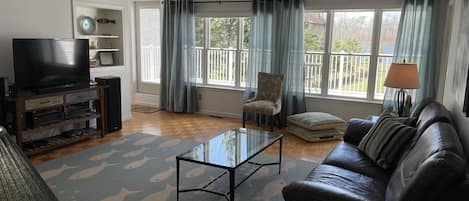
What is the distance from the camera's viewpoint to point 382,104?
5.26 metres

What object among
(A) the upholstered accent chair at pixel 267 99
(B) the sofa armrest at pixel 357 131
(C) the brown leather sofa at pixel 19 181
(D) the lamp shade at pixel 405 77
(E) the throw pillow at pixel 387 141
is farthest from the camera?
(A) the upholstered accent chair at pixel 267 99

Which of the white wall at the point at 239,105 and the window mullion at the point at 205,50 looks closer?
the white wall at the point at 239,105

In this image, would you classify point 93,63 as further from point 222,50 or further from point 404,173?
point 404,173

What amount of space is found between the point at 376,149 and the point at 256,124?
10.5ft

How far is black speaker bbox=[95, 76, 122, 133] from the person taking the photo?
16.9 ft

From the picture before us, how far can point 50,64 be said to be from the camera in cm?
438

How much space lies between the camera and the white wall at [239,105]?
5.45 metres

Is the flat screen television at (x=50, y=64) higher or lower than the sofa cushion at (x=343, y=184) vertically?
higher

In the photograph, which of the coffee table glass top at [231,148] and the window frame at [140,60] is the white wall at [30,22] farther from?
the coffee table glass top at [231,148]

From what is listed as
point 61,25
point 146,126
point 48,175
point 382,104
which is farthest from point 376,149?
point 61,25

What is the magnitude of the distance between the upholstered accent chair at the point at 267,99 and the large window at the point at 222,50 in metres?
0.71

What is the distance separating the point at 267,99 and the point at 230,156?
267cm

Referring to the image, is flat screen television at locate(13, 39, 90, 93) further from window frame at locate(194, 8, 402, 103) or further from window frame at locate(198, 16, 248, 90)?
window frame at locate(194, 8, 402, 103)

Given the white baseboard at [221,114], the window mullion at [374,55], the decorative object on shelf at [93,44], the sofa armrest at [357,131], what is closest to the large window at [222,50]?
the white baseboard at [221,114]
